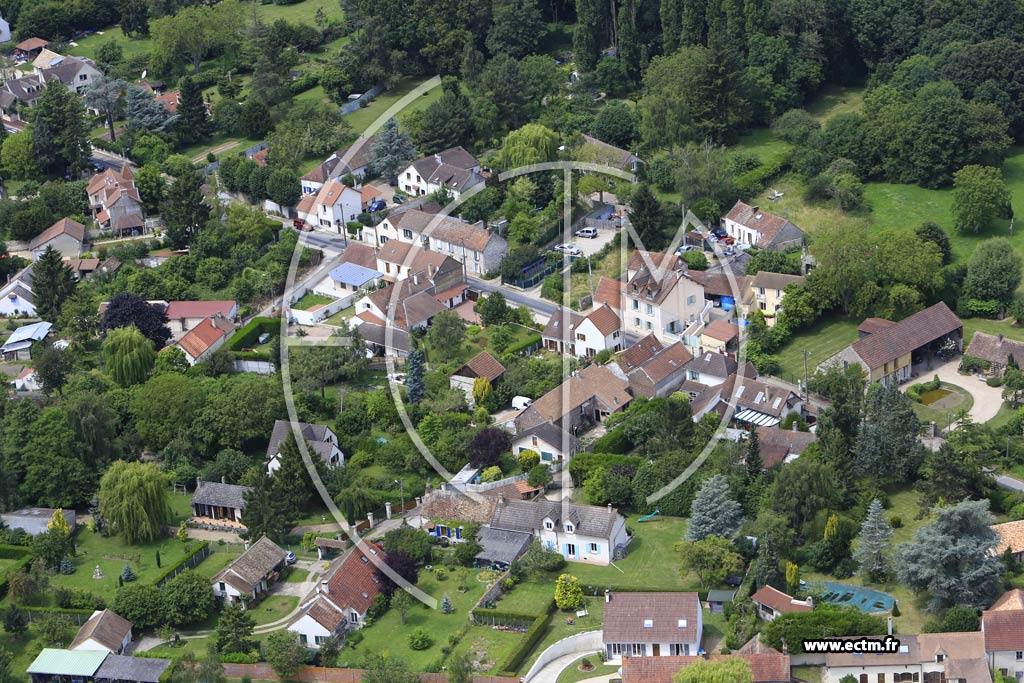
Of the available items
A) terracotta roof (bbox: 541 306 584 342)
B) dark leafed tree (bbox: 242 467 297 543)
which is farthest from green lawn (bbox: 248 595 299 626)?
terracotta roof (bbox: 541 306 584 342)

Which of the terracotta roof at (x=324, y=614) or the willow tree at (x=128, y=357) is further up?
the terracotta roof at (x=324, y=614)

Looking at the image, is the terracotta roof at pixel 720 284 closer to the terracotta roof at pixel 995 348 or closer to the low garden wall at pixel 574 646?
the terracotta roof at pixel 995 348

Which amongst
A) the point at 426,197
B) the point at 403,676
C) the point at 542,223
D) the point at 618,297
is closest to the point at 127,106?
the point at 426,197

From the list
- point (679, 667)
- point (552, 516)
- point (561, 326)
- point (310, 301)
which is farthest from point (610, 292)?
point (679, 667)

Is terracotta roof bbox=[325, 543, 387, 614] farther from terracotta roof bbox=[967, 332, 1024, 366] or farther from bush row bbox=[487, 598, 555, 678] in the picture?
terracotta roof bbox=[967, 332, 1024, 366]

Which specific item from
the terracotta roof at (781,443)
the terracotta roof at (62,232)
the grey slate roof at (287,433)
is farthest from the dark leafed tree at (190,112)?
the terracotta roof at (781,443)

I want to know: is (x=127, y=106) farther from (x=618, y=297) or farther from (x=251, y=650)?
(x=251, y=650)
